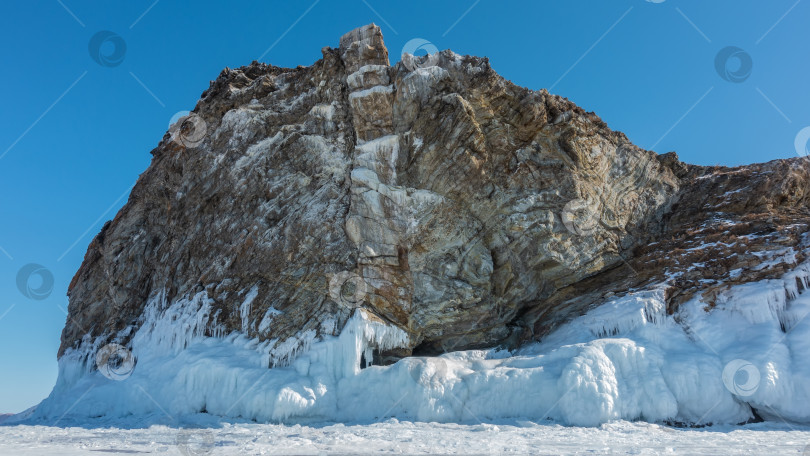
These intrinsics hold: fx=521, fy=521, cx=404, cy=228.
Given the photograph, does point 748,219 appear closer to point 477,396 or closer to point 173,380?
point 477,396

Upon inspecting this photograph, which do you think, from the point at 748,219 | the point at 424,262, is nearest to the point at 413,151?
the point at 424,262

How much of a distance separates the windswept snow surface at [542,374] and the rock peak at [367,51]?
11027 mm

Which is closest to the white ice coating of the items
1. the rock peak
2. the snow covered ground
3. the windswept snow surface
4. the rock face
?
the rock face

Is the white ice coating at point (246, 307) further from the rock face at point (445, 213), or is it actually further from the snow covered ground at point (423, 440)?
the snow covered ground at point (423, 440)

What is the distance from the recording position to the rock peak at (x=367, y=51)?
23.0 metres

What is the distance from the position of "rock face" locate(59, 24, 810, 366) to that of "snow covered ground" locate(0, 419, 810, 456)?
559 centimetres

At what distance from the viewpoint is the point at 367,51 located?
23.0 metres

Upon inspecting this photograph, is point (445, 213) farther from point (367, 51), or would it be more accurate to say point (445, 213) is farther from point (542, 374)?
point (367, 51)

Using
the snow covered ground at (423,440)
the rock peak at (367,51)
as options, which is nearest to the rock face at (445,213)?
the rock peak at (367,51)

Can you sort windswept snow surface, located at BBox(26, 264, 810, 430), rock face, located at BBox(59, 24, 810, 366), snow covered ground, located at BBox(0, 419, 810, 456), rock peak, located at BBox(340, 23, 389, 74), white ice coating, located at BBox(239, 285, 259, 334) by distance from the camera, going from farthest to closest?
1. rock peak, located at BBox(340, 23, 389, 74)
2. white ice coating, located at BBox(239, 285, 259, 334)
3. rock face, located at BBox(59, 24, 810, 366)
4. windswept snow surface, located at BBox(26, 264, 810, 430)
5. snow covered ground, located at BBox(0, 419, 810, 456)

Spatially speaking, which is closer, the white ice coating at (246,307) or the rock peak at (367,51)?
the white ice coating at (246,307)

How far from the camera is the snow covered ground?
1088 cm

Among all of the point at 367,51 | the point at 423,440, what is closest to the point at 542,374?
the point at 423,440

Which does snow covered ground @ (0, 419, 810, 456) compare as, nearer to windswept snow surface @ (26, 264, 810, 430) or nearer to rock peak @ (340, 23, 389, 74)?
windswept snow surface @ (26, 264, 810, 430)
